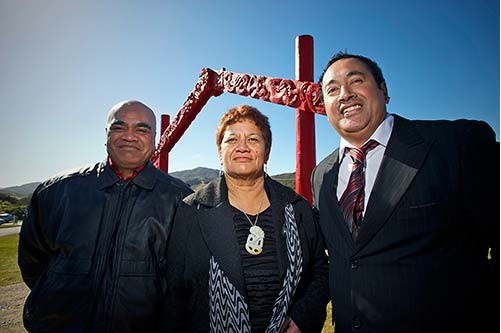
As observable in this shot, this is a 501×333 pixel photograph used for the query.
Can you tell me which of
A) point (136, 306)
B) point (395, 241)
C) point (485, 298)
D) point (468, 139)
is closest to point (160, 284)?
point (136, 306)

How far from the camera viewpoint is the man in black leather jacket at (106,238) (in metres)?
1.49

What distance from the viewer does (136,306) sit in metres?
1.52

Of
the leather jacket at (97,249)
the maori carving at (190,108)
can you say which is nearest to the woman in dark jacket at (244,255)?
the leather jacket at (97,249)

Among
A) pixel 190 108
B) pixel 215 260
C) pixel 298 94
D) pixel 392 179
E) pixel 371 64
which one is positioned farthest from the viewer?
pixel 190 108

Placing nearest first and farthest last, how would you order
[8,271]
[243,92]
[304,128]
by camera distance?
[304,128]
[243,92]
[8,271]

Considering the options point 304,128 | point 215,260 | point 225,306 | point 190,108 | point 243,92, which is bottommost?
point 225,306

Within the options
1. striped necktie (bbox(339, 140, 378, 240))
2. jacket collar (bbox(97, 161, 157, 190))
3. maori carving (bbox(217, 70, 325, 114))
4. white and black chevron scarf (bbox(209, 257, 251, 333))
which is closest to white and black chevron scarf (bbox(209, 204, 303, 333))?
white and black chevron scarf (bbox(209, 257, 251, 333))

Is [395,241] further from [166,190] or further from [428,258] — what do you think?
[166,190]

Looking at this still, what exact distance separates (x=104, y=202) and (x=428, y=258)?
1.71 meters

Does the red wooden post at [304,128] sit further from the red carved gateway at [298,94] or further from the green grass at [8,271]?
the green grass at [8,271]

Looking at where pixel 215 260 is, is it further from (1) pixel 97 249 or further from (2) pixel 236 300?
(1) pixel 97 249

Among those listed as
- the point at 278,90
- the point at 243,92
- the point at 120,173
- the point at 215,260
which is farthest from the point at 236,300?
the point at 243,92

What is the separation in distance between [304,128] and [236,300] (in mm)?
3075

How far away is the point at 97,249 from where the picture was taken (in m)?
1.56
